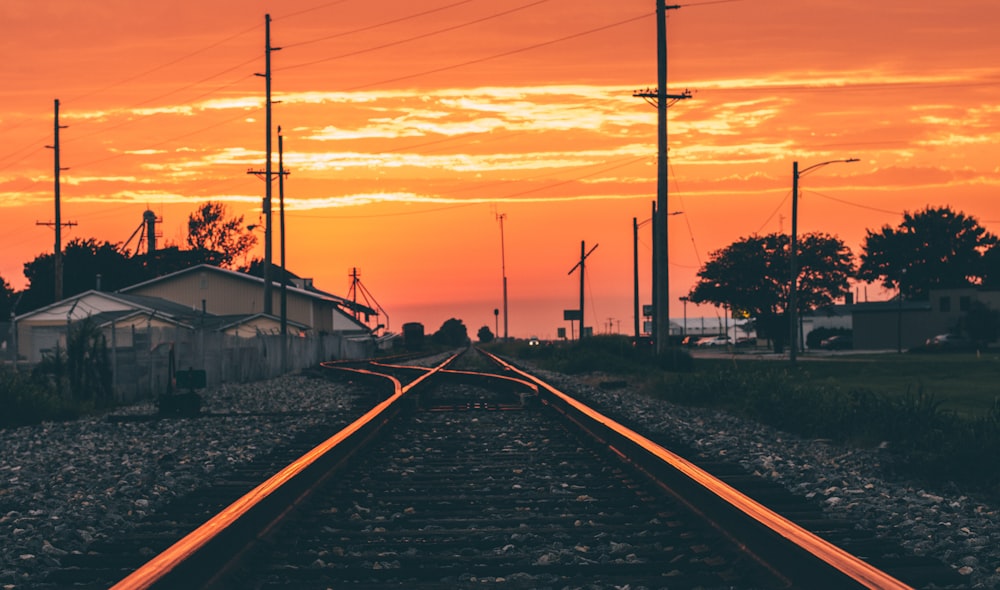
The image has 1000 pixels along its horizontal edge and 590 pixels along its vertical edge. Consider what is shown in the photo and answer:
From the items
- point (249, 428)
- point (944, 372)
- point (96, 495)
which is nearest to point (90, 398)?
point (249, 428)

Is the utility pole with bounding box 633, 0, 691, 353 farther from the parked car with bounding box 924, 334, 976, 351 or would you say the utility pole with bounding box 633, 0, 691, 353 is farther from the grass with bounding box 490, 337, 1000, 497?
the parked car with bounding box 924, 334, 976, 351

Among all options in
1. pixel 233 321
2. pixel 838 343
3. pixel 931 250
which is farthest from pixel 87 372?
pixel 931 250

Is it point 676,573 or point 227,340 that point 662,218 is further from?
point 676,573

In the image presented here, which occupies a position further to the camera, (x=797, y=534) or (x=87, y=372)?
(x=87, y=372)

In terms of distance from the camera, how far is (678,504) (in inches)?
309

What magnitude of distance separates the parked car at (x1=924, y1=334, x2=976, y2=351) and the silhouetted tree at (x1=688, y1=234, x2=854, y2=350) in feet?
45.0

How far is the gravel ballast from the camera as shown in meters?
6.91

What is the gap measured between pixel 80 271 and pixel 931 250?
4037 inches

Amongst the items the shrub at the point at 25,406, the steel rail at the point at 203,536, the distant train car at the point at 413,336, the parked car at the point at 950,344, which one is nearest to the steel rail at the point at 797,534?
the steel rail at the point at 203,536

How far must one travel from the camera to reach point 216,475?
10758 millimetres

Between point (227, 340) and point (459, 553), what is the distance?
3038 cm

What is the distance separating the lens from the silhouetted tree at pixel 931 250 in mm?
142875

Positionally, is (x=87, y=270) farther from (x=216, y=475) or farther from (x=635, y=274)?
(x=216, y=475)

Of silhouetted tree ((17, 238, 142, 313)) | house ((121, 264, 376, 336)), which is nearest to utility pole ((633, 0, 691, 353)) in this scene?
house ((121, 264, 376, 336))
